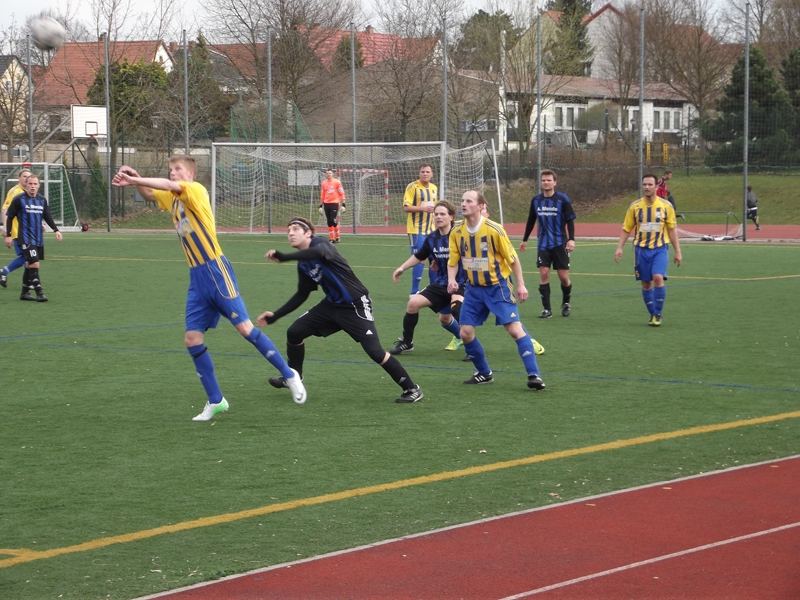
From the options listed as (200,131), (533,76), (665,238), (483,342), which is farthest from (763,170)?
(483,342)

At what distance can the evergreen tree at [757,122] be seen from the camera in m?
35.2

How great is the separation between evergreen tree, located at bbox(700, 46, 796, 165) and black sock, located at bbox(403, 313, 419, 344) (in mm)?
28419

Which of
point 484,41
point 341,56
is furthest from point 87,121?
point 484,41

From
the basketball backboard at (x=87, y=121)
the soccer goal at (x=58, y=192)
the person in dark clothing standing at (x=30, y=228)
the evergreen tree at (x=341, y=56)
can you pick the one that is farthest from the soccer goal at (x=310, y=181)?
the person in dark clothing standing at (x=30, y=228)

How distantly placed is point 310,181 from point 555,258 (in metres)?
23.3

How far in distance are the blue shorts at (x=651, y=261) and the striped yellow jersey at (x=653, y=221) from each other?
0.21 ft

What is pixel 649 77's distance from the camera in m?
58.2

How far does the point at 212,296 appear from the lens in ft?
23.7

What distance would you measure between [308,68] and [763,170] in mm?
22117

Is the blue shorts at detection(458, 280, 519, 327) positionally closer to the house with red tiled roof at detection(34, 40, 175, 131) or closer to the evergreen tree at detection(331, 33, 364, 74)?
the house with red tiled roof at detection(34, 40, 175, 131)

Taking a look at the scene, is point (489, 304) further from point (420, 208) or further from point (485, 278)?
point (420, 208)

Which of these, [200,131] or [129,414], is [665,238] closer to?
[129,414]

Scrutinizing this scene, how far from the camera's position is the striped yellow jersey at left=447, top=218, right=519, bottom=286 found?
827 cm

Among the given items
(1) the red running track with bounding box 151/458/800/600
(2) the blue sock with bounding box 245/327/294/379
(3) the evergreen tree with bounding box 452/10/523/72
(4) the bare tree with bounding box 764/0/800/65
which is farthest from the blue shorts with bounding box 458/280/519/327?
(4) the bare tree with bounding box 764/0/800/65
